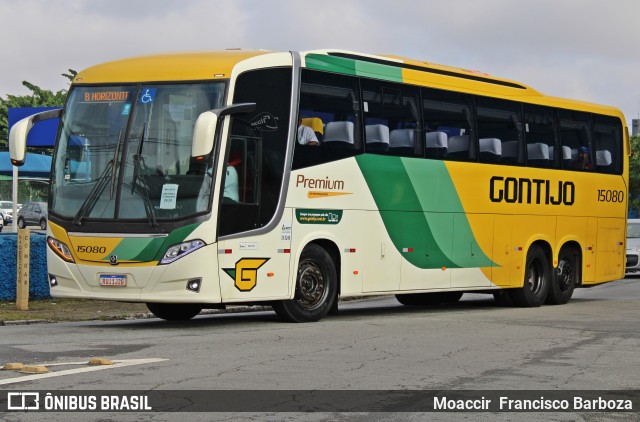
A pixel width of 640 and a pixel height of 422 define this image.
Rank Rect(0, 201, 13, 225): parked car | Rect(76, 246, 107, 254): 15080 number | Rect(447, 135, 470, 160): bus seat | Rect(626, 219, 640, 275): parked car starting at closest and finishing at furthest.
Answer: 1. Rect(76, 246, 107, 254): 15080 number
2. Rect(447, 135, 470, 160): bus seat
3. Rect(626, 219, 640, 275): parked car
4. Rect(0, 201, 13, 225): parked car

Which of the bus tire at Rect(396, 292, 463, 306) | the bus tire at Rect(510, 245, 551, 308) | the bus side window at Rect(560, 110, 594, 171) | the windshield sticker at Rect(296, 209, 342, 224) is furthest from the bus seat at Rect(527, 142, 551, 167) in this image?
the windshield sticker at Rect(296, 209, 342, 224)

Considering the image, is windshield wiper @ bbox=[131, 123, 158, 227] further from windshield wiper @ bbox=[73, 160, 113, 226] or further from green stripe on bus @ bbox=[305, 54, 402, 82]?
green stripe on bus @ bbox=[305, 54, 402, 82]

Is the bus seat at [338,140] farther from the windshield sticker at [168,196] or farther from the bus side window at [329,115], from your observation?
the windshield sticker at [168,196]

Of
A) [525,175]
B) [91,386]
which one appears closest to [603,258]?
[525,175]

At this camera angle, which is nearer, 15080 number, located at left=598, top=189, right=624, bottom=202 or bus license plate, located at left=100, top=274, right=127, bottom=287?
bus license plate, located at left=100, top=274, right=127, bottom=287

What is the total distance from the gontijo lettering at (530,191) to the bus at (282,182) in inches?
2.1

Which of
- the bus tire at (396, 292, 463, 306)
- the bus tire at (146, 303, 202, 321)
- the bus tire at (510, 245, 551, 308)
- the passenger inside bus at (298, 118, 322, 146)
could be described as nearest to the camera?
the passenger inside bus at (298, 118, 322, 146)

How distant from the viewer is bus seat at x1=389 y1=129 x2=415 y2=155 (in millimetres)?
19219

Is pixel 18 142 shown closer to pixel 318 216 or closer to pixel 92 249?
pixel 92 249

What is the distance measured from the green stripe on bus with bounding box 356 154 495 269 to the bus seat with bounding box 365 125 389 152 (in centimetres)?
14

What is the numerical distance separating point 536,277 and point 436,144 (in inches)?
184

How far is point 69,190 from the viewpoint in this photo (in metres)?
16.5

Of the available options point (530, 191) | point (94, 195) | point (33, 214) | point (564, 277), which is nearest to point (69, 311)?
point (94, 195)

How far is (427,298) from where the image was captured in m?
23.9
